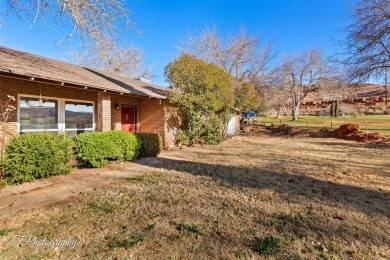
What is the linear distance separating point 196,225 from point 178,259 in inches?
31.4

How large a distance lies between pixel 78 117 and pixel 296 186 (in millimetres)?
8059

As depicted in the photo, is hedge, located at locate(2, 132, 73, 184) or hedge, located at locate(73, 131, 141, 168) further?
hedge, located at locate(73, 131, 141, 168)

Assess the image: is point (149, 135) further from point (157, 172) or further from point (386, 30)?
point (386, 30)

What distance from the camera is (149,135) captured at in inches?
343

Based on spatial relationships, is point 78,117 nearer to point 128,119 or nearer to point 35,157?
point 128,119

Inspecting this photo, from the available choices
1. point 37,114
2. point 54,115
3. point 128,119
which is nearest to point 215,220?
point 37,114

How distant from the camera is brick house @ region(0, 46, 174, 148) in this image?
20.8 feet

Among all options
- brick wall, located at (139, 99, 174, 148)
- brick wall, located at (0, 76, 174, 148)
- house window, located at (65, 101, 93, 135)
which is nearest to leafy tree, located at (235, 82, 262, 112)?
brick wall, located at (139, 99, 174, 148)

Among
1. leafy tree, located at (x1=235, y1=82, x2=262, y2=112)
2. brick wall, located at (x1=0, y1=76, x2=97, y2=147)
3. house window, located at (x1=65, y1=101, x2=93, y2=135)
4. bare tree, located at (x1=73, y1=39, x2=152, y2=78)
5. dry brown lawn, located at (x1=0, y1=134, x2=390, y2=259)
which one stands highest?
bare tree, located at (x1=73, y1=39, x2=152, y2=78)

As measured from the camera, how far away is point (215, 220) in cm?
344

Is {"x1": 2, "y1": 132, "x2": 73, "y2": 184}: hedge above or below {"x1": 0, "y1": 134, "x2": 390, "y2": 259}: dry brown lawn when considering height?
above

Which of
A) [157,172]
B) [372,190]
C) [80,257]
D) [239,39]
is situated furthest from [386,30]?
[80,257]

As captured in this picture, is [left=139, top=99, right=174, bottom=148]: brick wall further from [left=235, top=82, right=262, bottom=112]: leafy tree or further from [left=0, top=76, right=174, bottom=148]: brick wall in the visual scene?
[left=235, top=82, right=262, bottom=112]: leafy tree

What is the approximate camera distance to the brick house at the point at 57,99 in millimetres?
6340
